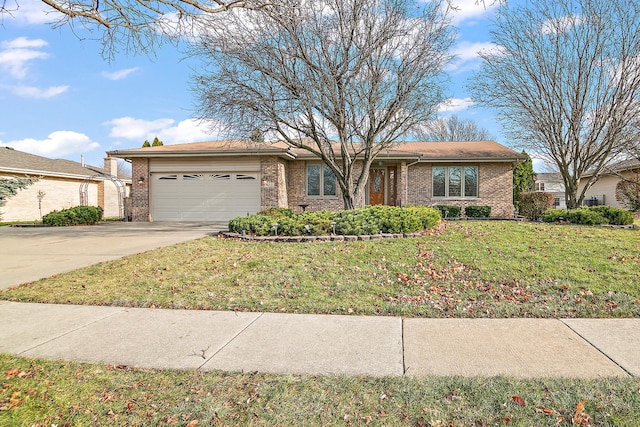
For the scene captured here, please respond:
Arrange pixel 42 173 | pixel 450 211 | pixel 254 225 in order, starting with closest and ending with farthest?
pixel 254 225 → pixel 450 211 → pixel 42 173

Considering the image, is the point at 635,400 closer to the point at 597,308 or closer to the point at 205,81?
the point at 597,308

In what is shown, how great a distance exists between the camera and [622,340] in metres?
3.88

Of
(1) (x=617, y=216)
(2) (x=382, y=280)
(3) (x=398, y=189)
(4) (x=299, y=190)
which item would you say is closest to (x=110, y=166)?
(4) (x=299, y=190)

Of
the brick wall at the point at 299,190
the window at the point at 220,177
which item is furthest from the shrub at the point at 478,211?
the window at the point at 220,177

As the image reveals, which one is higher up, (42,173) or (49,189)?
(42,173)

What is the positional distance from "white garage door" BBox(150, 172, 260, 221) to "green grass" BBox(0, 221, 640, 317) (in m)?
9.12

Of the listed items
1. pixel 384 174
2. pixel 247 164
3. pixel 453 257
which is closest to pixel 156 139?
pixel 247 164

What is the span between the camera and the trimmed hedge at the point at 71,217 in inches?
619

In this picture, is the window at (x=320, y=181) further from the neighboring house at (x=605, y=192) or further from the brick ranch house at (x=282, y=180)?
the neighboring house at (x=605, y=192)

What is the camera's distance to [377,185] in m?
18.8

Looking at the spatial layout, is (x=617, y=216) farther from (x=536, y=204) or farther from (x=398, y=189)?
(x=398, y=189)

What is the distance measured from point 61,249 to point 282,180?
971cm

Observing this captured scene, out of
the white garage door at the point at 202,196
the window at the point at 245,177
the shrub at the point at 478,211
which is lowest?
the shrub at the point at 478,211

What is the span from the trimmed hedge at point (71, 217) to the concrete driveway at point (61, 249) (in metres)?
2.80
